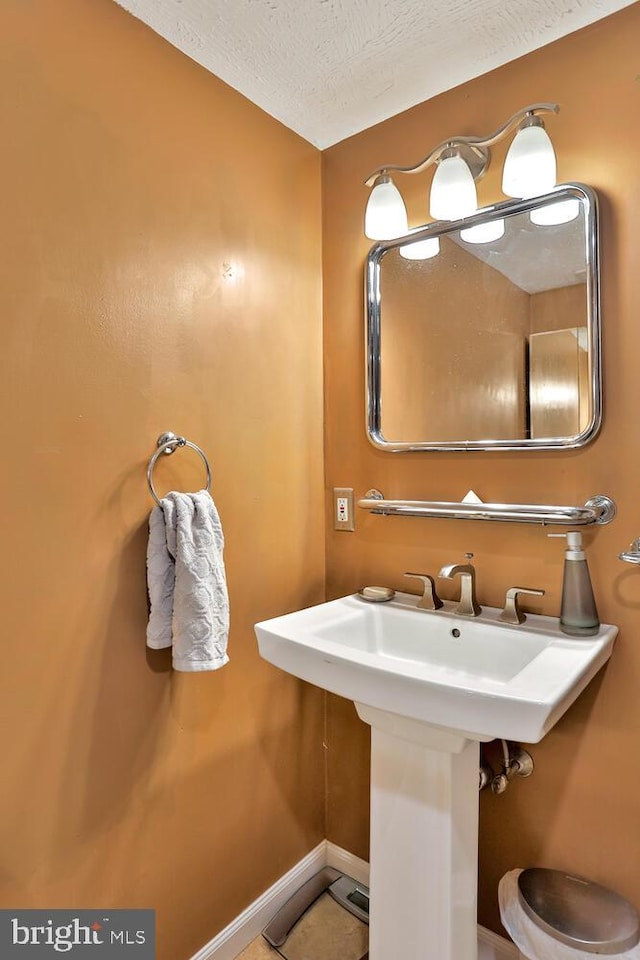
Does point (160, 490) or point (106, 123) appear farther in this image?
point (160, 490)

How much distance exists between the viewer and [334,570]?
168cm

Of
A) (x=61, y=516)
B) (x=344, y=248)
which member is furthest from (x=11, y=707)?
(x=344, y=248)

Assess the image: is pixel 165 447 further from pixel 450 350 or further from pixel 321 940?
pixel 321 940

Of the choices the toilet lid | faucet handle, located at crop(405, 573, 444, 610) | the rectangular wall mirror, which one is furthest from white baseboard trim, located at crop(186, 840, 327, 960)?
the rectangular wall mirror

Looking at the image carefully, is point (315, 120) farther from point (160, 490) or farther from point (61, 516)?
point (61, 516)

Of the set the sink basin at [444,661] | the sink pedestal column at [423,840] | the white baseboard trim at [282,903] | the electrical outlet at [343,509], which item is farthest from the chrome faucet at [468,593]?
the white baseboard trim at [282,903]

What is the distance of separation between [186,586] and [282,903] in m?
1.06

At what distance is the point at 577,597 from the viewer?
3.77 ft

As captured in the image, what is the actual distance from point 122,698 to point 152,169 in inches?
46.3

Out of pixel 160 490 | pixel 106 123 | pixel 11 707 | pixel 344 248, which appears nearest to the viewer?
pixel 11 707

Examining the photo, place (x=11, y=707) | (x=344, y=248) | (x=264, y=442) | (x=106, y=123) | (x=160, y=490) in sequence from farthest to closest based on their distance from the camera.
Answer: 1. (x=344, y=248)
2. (x=264, y=442)
3. (x=160, y=490)
4. (x=106, y=123)
5. (x=11, y=707)

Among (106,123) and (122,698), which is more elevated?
(106,123)

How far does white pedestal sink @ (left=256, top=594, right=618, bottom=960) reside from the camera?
92 cm

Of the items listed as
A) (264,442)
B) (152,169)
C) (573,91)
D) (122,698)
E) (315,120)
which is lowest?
(122,698)
